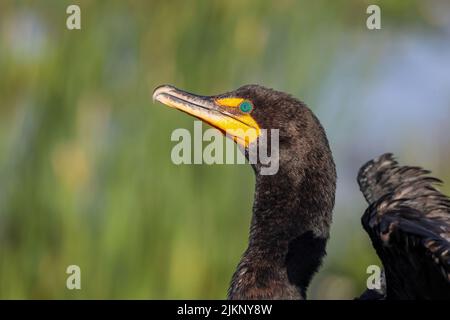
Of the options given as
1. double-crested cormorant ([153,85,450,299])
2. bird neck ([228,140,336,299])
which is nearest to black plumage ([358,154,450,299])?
double-crested cormorant ([153,85,450,299])

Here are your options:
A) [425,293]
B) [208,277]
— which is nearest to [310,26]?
[208,277]

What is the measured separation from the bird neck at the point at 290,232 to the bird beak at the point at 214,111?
30 cm

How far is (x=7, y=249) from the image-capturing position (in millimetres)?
5688

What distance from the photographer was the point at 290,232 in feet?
13.8

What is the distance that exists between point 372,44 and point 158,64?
1.20 m

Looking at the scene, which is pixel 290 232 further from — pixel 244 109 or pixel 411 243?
pixel 411 243

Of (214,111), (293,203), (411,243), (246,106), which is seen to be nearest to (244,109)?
(246,106)

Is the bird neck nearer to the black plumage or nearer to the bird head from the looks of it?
the bird head

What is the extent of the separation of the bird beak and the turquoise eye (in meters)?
0.02

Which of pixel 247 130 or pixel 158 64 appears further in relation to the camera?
pixel 158 64

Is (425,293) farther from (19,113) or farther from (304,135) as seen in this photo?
(19,113)

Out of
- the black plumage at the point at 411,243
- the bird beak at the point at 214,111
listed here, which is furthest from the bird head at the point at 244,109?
the black plumage at the point at 411,243

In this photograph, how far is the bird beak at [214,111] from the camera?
14.8 ft

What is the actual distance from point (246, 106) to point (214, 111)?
17 cm
